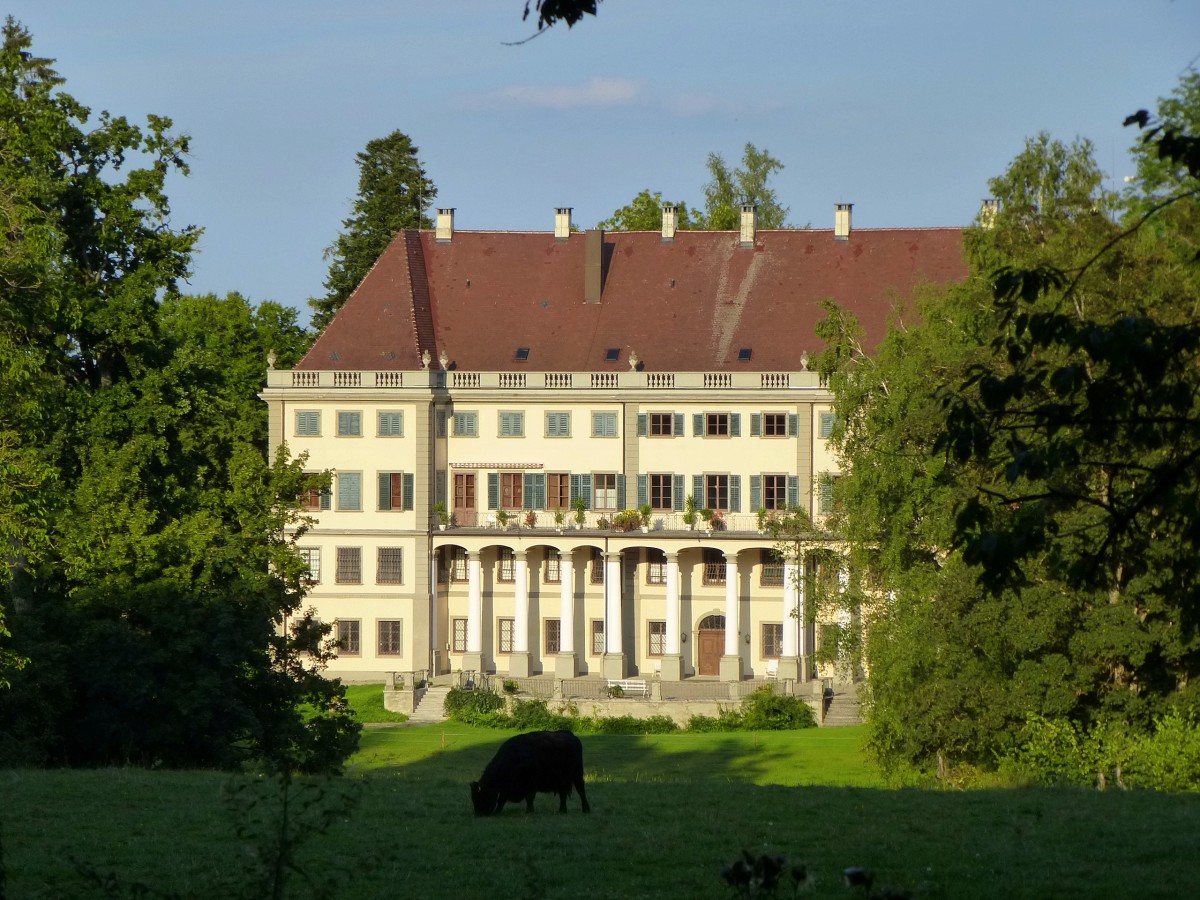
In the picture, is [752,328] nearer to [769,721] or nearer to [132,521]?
[769,721]

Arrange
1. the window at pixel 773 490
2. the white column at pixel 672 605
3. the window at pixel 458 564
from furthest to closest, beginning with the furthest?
the window at pixel 458 564
the white column at pixel 672 605
the window at pixel 773 490

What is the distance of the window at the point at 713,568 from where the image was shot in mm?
68562

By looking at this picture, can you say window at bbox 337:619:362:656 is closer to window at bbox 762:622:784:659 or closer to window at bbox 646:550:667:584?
window at bbox 646:550:667:584

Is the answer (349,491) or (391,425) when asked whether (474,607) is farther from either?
(391,425)


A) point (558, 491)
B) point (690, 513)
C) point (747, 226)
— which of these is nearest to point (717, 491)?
point (690, 513)

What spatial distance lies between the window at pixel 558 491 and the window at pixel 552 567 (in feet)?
6.53

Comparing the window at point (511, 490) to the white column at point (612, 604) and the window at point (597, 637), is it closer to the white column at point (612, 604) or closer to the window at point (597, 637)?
the white column at point (612, 604)

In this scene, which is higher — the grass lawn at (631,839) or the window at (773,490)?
the window at (773,490)

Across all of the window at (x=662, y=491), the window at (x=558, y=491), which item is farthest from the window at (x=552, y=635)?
the window at (x=662, y=491)

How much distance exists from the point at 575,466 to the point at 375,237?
22.2 m

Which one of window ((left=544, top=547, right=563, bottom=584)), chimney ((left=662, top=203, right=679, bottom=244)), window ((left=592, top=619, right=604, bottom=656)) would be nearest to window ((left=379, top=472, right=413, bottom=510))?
window ((left=544, top=547, right=563, bottom=584))

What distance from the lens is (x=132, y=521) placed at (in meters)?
33.8

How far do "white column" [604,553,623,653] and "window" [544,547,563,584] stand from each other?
2.69m

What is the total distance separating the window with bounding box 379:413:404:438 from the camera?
222 feet
